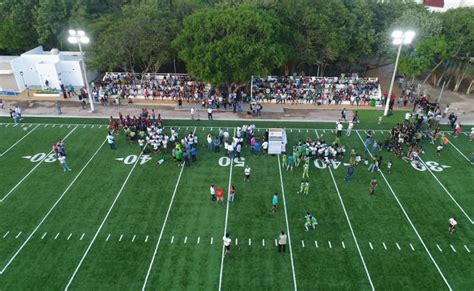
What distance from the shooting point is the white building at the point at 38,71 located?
32.3 m

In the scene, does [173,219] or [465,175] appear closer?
[173,219]

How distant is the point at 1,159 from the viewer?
2184 centimetres

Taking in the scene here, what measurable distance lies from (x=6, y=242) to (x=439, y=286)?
1719 centimetres

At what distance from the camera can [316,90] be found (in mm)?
31531

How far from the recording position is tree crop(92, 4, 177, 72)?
31578 millimetres

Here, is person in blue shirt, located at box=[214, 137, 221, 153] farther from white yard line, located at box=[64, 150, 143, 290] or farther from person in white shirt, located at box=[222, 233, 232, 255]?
person in white shirt, located at box=[222, 233, 232, 255]

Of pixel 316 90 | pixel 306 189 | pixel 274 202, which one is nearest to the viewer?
pixel 274 202

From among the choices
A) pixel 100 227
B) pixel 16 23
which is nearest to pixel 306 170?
pixel 100 227

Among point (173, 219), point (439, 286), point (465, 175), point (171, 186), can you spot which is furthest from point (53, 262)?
point (465, 175)

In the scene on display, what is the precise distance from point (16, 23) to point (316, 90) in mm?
29292

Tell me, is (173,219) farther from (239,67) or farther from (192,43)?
(192,43)

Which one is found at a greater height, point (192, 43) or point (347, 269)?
point (192, 43)

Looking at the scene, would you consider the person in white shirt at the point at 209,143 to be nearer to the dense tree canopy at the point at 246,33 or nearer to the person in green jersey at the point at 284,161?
the person in green jersey at the point at 284,161

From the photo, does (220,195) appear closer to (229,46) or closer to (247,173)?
(247,173)
